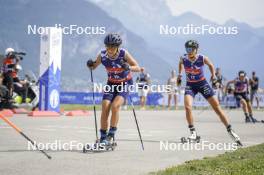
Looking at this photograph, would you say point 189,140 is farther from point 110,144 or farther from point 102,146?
point 102,146

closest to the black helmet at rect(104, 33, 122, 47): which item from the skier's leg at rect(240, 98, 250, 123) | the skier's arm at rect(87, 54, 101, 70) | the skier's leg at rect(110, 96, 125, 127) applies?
the skier's arm at rect(87, 54, 101, 70)

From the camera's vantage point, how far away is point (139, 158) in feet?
31.9

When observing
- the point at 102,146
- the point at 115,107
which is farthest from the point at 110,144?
the point at 115,107

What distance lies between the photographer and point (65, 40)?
18262 centimetres

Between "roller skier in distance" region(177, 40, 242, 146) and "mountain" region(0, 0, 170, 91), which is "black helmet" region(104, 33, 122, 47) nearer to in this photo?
"roller skier in distance" region(177, 40, 242, 146)

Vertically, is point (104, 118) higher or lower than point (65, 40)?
lower

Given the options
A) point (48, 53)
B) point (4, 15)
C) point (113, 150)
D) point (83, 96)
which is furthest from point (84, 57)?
point (113, 150)

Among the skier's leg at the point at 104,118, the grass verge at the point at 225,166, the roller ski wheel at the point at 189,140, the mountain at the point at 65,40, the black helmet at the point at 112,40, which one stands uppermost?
the mountain at the point at 65,40

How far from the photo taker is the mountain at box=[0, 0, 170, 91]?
161 m

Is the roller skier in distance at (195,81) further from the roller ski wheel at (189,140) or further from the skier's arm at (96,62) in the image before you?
the skier's arm at (96,62)

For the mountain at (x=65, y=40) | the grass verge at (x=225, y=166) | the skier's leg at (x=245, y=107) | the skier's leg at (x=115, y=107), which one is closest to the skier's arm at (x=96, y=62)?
the skier's leg at (x=115, y=107)

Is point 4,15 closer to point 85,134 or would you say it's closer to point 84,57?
point 84,57

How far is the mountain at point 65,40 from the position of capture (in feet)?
528

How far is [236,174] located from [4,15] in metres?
168
